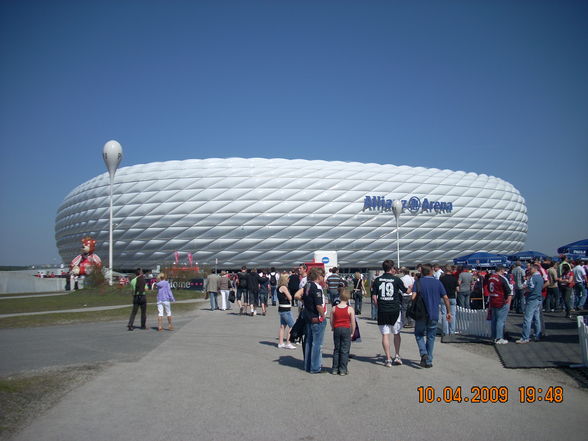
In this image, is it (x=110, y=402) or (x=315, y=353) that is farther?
(x=315, y=353)

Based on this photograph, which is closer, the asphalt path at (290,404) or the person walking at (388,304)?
the asphalt path at (290,404)

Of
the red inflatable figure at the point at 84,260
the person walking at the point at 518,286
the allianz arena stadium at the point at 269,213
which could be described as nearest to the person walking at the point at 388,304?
the person walking at the point at 518,286

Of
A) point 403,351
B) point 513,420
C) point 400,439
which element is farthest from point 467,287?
point 400,439

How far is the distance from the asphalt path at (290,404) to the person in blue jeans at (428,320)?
311 millimetres

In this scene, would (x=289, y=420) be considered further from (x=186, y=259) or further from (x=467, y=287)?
(x=186, y=259)

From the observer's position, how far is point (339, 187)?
54156mm

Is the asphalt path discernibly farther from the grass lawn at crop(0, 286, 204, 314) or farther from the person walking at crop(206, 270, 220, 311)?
the grass lawn at crop(0, 286, 204, 314)

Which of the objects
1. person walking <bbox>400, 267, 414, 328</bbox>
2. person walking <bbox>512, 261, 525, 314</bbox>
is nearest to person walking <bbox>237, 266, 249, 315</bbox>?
person walking <bbox>400, 267, 414, 328</bbox>

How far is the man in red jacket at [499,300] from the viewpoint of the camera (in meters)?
9.52

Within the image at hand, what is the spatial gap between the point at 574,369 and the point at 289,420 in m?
4.61

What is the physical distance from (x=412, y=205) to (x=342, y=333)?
50981 millimetres

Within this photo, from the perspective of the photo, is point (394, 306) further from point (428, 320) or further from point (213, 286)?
point (213, 286)

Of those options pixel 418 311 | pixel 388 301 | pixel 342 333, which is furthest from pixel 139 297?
pixel 418 311

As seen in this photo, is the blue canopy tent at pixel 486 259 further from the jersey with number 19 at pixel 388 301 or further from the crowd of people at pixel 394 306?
the jersey with number 19 at pixel 388 301
